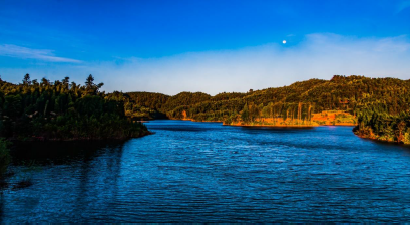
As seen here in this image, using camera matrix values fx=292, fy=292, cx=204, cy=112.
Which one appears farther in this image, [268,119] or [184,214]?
[268,119]

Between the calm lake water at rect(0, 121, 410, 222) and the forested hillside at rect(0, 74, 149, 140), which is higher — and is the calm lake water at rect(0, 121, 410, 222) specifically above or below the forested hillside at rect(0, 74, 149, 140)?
below

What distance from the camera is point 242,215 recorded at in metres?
17.6

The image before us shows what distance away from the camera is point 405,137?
59375 mm

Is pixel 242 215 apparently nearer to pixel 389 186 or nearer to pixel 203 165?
pixel 389 186

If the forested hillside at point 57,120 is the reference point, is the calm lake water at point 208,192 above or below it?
below

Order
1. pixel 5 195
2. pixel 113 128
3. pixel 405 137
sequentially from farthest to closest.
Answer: pixel 113 128 → pixel 405 137 → pixel 5 195

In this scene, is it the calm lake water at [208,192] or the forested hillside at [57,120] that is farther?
the forested hillside at [57,120]

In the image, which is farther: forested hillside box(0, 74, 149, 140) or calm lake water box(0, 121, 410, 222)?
forested hillside box(0, 74, 149, 140)

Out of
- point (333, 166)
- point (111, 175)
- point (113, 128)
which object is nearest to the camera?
point (111, 175)

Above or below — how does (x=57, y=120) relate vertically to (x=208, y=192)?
above

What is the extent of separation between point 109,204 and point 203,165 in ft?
57.9

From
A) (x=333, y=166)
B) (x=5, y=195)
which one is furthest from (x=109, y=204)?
(x=333, y=166)

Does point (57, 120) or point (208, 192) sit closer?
point (208, 192)

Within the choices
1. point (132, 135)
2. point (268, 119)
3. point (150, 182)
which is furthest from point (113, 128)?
point (268, 119)
